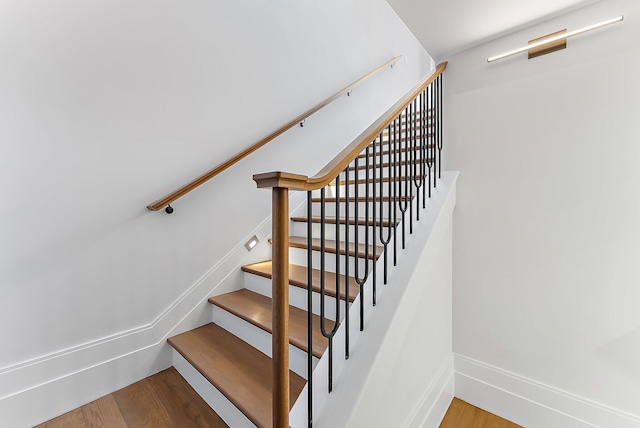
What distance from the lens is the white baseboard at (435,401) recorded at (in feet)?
4.96

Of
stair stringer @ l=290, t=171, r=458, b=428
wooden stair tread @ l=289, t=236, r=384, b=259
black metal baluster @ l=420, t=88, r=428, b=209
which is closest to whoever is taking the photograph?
stair stringer @ l=290, t=171, r=458, b=428

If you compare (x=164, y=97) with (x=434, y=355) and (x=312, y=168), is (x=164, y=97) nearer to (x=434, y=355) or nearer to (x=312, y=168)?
(x=312, y=168)

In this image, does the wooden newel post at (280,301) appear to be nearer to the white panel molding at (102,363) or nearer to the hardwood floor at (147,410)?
the hardwood floor at (147,410)

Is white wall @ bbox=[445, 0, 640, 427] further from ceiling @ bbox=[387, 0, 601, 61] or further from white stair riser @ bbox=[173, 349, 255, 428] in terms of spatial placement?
white stair riser @ bbox=[173, 349, 255, 428]

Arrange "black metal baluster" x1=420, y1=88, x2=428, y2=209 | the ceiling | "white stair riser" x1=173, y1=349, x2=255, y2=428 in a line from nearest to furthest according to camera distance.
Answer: "white stair riser" x1=173, y1=349, x2=255, y2=428
the ceiling
"black metal baluster" x1=420, y1=88, x2=428, y2=209

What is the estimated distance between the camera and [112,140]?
1.67m

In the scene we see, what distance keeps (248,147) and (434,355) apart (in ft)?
6.30

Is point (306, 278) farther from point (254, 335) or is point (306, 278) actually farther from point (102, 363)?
point (102, 363)

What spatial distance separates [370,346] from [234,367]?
805mm

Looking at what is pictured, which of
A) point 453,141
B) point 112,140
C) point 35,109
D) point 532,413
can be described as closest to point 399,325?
point 532,413

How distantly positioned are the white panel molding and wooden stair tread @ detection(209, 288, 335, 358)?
0.47ft

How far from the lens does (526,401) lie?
167 centimetres

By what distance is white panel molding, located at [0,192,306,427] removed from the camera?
4.67ft

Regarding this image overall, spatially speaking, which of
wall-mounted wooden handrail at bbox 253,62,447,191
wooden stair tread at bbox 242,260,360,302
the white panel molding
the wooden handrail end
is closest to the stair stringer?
wooden stair tread at bbox 242,260,360,302
